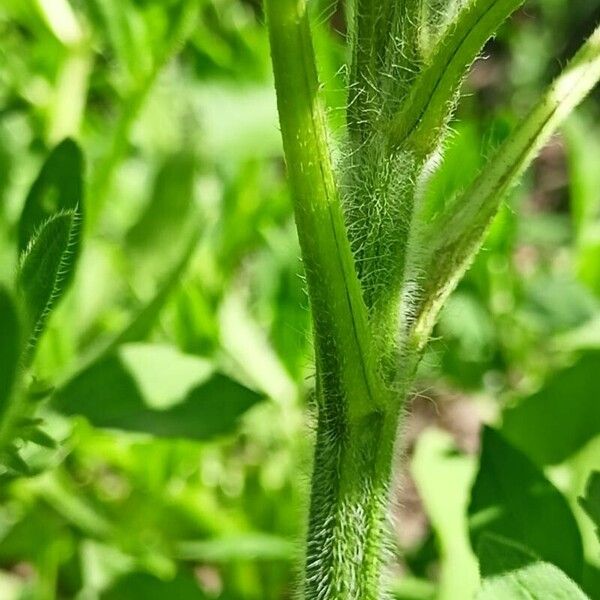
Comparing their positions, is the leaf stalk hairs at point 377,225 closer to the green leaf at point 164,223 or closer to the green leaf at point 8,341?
the green leaf at point 8,341

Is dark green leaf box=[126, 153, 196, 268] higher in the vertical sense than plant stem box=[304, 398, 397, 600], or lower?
higher

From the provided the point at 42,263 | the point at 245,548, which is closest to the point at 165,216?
the point at 245,548

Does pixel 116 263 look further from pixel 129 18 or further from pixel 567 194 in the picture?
pixel 567 194

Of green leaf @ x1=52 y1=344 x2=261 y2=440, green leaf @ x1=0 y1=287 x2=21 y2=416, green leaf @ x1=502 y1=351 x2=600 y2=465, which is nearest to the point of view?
green leaf @ x1=0 y1=287 x2=21 y2=416

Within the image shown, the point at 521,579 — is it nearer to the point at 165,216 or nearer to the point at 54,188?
the point at 54,188

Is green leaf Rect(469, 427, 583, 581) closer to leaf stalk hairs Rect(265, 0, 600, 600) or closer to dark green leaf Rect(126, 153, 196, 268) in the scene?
leaf stalk hairs Rect(265, 0, 600, 600)

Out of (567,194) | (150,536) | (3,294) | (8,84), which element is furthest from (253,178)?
(567,194)

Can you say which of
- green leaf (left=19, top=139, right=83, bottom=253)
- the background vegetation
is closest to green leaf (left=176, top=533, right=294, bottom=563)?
the background vegetation
